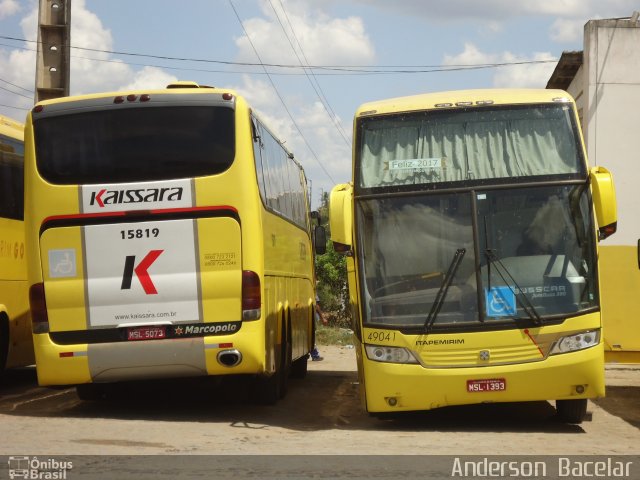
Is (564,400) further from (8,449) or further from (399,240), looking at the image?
(8,449)

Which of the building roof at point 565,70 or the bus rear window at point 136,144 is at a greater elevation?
the building roof at point 565,70

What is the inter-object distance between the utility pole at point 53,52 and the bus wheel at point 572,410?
13.4 m

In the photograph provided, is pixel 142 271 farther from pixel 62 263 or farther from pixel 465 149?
pixel 465 149

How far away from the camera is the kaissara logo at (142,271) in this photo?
12.3 m

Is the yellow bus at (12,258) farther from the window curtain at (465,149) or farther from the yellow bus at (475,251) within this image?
the window curtain at (465,149)

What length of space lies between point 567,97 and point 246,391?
5779mm

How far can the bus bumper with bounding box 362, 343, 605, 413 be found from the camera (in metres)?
11.5

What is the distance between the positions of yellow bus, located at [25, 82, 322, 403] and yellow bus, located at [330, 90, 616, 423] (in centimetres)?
126

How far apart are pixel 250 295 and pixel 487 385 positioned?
2791 millimetres

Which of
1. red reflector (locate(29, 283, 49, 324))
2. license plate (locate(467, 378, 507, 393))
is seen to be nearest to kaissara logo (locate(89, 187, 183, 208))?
red reflector (locate(29, 283, 49, 324))

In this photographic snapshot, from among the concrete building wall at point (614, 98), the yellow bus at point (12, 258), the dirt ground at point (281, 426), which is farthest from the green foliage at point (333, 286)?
the yellow bus at point (12, 258)

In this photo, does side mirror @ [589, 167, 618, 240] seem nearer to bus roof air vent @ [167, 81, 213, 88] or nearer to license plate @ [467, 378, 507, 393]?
license plate @ [467, 378, 507, 393]

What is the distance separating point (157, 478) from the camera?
27.1ft

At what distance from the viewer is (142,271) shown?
40.4 feet
